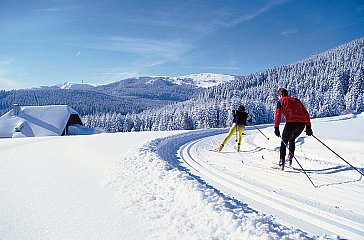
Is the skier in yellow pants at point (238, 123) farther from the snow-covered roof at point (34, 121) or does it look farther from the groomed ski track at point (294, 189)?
the snow-covered roof at point (34, 121)

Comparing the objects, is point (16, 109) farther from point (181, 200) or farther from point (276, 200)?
point (276, 200)

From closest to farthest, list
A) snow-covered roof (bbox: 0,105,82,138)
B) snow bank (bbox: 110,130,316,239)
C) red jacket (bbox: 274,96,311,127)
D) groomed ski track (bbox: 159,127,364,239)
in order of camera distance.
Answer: snow bank (bbox: 110,130,316,239)
groomed ski track (bbox: 159,127,364,239)
red jacket (bbox: 274,96,311,127)
snow-covered roof (bbox: 0,105,82,138)

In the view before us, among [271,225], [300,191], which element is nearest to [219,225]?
[271,225]

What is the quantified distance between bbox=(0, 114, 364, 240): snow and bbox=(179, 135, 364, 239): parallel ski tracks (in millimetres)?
15

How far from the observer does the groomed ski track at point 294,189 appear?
3.70 metres

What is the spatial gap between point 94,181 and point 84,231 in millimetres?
2568

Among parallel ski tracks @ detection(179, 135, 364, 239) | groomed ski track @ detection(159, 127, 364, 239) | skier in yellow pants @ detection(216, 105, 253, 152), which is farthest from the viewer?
skier in yellow pants @ detection(216, 105, 253, 152)

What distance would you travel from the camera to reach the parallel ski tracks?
3531 mm

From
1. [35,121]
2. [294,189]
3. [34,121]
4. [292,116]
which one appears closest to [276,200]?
[294,189]

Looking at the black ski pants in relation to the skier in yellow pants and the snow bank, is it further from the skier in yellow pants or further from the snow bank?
the skier in yellow pants

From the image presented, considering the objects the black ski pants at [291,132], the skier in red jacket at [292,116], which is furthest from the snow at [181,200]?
the skier in red jacket at [292,116]

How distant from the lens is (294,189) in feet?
17.3

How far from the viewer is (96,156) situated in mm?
9148

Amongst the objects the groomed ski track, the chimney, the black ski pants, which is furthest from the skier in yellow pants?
the chimney
